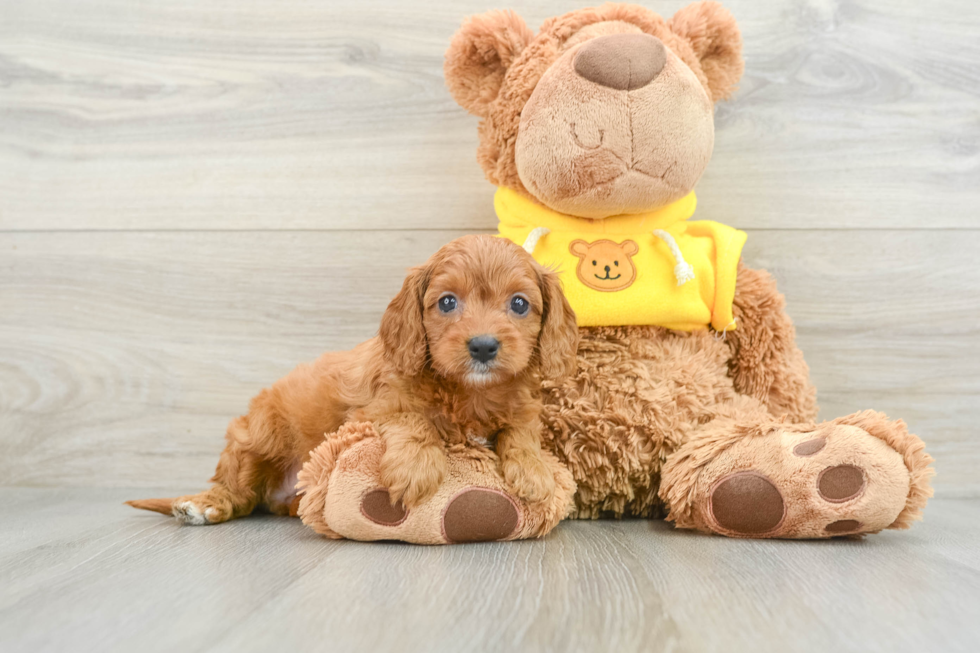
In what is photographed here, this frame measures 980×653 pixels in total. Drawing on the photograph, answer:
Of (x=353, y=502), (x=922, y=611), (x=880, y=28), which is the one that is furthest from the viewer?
(x=880, y=28)

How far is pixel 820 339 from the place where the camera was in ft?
6.48

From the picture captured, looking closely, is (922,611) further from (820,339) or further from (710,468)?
(820,339)

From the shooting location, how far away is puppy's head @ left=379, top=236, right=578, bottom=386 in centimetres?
123

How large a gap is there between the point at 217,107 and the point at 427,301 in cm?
114

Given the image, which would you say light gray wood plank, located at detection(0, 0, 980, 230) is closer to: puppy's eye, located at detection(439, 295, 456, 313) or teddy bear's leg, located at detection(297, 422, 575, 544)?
puppy's eye, located at detection(439, 295, 456, 313)

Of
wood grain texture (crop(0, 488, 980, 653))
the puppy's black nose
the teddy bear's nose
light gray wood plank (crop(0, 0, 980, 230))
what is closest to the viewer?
wood grain texture (crop(0, 488, 980, 653))

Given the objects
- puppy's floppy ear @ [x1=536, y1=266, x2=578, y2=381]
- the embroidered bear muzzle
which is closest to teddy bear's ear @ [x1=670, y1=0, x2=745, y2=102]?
the embroidered bear muzzle

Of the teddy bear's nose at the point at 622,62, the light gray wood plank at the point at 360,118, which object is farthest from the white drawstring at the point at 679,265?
the light gray wood plank at the point at 360,118

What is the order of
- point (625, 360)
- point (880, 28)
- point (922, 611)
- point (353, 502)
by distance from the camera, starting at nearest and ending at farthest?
point (922, 611) < point (353, 502) < point (625, 360) < point (880, 28)

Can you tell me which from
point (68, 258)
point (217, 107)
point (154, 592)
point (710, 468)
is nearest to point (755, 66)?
point (710, 468)

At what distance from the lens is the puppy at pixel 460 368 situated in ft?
4.06

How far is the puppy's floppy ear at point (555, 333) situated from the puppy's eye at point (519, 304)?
55 millimetres

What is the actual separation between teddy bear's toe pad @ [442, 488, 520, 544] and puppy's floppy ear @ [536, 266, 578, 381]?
0.25 m

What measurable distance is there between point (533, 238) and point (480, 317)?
1.16 feet
